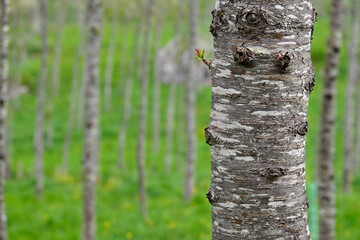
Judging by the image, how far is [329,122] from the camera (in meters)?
6.24

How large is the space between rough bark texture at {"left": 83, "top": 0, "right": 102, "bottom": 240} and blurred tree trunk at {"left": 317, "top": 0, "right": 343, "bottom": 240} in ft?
11.9

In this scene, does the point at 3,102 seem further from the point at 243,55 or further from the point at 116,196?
the point at 116,196

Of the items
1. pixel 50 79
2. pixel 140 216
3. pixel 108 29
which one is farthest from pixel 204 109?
pixel 108 29

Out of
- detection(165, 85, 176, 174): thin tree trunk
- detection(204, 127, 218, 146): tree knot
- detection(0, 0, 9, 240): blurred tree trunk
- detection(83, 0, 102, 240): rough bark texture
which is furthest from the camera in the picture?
detection(165, 85, 176, 174): thin tree trunk

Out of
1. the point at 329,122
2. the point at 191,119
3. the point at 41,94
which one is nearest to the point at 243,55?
the point at 329,122

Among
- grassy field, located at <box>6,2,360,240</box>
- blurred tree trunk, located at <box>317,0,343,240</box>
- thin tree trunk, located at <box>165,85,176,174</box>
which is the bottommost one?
grassy field, located at <box>6,2,360,240</box>

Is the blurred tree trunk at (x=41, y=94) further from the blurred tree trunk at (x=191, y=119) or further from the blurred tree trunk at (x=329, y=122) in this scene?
the blurred tree trunk at (x=329, y=122)

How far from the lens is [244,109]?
196cm

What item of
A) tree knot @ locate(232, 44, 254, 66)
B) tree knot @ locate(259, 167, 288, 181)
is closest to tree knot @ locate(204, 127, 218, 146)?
tree knot @ locate(259, 167, 288, 181)

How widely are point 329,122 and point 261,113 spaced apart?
4.59m

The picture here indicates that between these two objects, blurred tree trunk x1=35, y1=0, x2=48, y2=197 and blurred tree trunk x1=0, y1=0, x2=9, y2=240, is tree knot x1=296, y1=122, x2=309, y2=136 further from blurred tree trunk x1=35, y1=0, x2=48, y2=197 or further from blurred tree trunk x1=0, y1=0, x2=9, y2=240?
blurred tree trunk x1=35, y1=0, x2=48, y2=197

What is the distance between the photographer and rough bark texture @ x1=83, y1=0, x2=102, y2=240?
298 inches

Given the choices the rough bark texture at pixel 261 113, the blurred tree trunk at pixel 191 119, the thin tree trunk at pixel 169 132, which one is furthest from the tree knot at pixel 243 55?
the thin tree trunk at pixel 169 132

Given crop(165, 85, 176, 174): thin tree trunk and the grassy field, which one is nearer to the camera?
the grassy field
